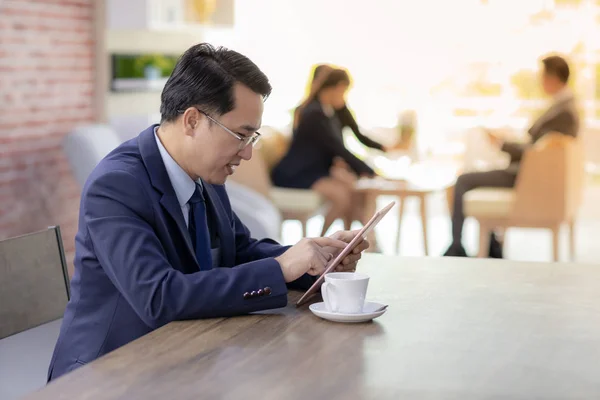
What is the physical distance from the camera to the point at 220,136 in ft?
6.88

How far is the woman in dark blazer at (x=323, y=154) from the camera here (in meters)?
6.57

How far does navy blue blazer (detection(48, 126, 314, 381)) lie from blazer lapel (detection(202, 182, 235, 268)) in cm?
21

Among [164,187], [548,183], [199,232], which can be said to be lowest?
[548,183]

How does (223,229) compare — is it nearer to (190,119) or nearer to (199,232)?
(199,232)

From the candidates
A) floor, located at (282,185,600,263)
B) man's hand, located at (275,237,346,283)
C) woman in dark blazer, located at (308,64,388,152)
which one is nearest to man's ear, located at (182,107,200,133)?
man's hand, located at (275,237,346,283)

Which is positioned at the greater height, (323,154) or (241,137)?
(241,137)

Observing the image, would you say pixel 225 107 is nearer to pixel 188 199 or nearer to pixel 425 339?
pixel 188 199

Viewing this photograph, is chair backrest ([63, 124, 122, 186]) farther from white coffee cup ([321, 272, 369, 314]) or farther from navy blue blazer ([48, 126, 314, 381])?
white coffee cup ([321, 272, 369, 314])

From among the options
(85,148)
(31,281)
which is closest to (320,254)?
(31,281)

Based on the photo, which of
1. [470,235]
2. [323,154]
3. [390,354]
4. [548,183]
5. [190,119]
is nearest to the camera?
[390,354]

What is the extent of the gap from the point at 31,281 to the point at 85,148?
2.95 metres

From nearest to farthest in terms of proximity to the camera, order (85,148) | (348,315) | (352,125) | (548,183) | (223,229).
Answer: (348,315) → (223,229) → (85,148) → (548,183) → (352,125)

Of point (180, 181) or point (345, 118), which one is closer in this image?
point (180, 181)

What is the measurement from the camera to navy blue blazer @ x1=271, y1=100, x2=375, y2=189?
6562 mm
